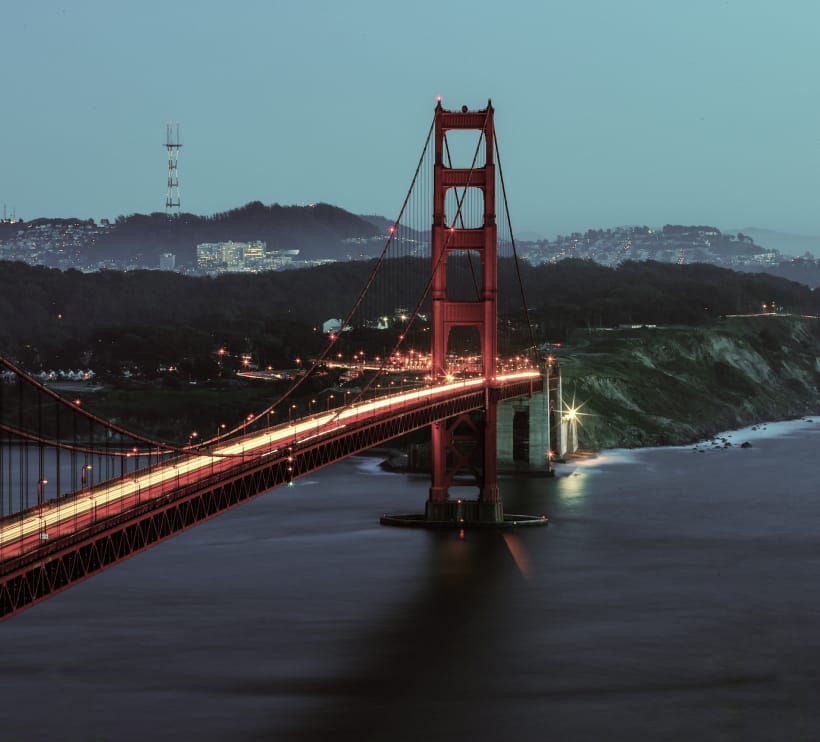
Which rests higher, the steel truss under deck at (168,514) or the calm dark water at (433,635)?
the steel truss under deck at (168,514)

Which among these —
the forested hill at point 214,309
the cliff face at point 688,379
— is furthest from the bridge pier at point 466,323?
the forested hill at point 214,309

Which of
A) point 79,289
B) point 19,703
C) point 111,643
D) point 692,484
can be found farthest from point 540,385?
point 79,289

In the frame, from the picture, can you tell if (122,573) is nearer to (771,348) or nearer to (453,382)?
(453,382)

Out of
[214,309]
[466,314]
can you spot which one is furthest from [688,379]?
[214,309]

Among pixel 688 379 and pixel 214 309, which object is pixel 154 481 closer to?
pixel 688 379

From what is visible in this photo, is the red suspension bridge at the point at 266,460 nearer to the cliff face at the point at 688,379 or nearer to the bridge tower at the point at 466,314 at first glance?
the bridge tower at the point at 466,314

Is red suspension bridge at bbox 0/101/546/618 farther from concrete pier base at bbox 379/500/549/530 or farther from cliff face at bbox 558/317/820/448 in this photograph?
cliff face at bbox 558/317/820/448
